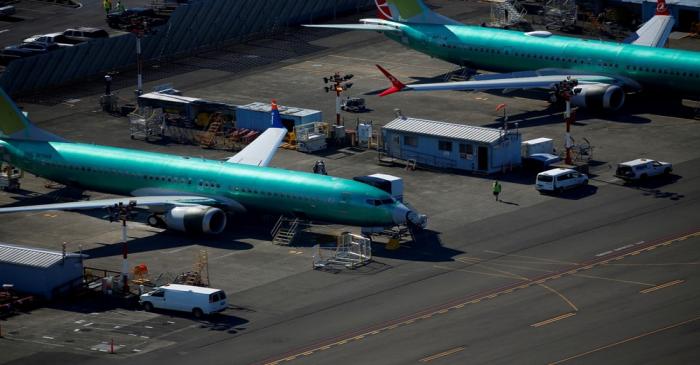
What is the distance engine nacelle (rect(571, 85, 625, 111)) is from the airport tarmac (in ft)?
7.95

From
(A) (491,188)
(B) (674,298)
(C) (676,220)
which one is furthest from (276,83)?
(B) (674,298)

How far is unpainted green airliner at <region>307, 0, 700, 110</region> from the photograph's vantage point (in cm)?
15088

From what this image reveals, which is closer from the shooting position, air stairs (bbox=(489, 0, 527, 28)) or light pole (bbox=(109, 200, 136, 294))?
light pole (bbox=(109, 200, 136, 294))

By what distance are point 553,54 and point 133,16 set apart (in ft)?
158

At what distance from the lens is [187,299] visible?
103 m

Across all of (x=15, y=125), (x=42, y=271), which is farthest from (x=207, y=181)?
(x=42, y=271)

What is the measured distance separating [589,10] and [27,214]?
84935 millimetres

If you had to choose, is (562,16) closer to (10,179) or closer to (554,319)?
(10,179)

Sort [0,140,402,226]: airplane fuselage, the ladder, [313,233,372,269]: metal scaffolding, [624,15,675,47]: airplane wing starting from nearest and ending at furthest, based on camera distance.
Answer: [313,233,372,269]: metal scaffolding
[0,140,402,226]: airplane fuselage
the ladder
[624,15,675,47]: airplane wing

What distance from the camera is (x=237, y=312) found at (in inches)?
4094

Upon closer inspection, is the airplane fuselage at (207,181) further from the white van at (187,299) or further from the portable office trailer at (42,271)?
the portable office trailer at (42,271)

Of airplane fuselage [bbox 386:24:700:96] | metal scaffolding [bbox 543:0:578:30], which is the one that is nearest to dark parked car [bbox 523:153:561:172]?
airplane fuselage [bbox 386:24:700:96]

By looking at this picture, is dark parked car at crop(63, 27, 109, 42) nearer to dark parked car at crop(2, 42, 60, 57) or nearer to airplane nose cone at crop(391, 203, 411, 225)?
dark parked car at crop(2, 42, 60, 57)

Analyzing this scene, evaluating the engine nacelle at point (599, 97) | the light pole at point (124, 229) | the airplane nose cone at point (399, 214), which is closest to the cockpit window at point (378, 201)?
the airplane nose cone at point (399, 214)
